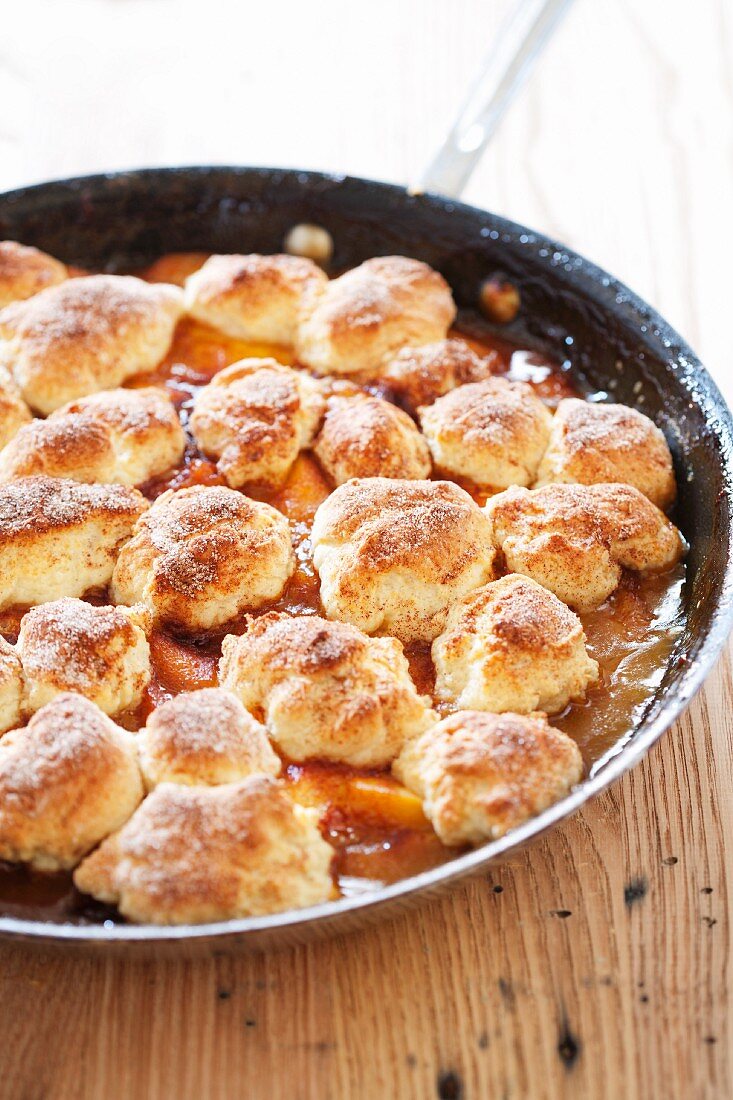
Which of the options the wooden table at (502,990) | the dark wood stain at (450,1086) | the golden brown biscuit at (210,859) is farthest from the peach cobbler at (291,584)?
the dark wood stain at (450,1086)

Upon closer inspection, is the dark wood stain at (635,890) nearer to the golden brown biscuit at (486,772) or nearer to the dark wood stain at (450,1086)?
the golden brown biscuit at (486,772)

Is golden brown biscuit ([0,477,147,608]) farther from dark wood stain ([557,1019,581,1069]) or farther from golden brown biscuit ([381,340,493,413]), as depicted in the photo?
dark wood stain ([557,1019,581,1069])

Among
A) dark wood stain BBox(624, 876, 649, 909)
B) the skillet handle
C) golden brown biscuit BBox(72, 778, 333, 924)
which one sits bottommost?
golden brown biscuit BBox(72, 778, 333, 924)

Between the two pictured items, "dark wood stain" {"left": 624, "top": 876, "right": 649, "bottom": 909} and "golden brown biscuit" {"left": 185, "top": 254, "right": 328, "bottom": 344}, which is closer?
"dark wood stain" {"left": 624, "top": 876, "right": 649, "bottom": 909}

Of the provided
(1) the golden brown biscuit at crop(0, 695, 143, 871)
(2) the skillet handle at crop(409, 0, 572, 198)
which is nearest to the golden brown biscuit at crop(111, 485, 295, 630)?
(1) the golden brown biscuit at crop(0, 695, 143, 871)

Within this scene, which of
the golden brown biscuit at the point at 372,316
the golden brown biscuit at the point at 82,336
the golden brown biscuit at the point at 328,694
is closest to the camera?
the golden brown biscuit at the point at 328,694

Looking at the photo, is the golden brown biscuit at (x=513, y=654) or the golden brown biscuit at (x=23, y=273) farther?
the golden brown biscuit at (x=23, y=273)
